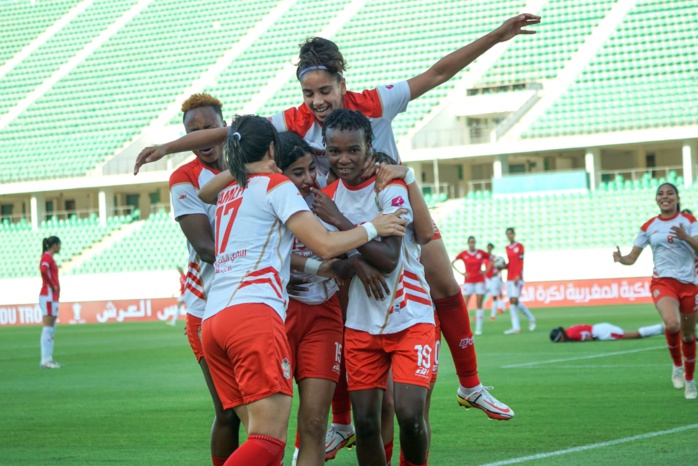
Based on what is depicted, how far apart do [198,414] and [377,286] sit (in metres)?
5.49

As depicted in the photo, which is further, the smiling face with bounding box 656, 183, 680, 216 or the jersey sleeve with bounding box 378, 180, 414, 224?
the smiling face with bounding box 656, 183, 680, 216

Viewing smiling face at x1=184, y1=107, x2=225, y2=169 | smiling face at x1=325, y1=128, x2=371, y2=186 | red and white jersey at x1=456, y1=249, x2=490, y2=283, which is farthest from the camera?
red and white jersey at x1=456, y1=249, x2=490, y2=283

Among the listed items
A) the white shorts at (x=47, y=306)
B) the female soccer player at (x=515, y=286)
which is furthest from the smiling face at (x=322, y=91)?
the female soccer player at (x=515, y=286)

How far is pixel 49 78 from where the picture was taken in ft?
168

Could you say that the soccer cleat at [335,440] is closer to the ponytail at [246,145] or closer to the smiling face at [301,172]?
the smiling face at [301,172]

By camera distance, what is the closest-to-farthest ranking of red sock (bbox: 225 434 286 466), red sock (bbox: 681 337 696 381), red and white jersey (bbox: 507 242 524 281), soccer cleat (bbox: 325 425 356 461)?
red sock (bbox: 225 434 286 466)
soccer cleat (bbox: 325 425 356 461)
red sock (bbox: 681 337 696 381)
red and white jersey (bbox: 507 242 524 281)

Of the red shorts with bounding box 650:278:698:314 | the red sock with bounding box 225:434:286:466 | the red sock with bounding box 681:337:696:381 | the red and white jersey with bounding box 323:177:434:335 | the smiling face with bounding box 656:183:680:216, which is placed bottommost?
the red sock with bounding box 681:337:696:381

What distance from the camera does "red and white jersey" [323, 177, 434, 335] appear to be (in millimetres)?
6055

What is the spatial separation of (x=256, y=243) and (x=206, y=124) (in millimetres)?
1717

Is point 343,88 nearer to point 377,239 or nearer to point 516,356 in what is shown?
point 377,239

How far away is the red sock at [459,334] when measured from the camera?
7.11 meters

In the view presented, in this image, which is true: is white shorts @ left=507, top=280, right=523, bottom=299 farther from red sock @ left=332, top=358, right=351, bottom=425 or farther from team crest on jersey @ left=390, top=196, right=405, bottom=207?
team crest on jersey @ left=390, top=196, right=405, bottom=207

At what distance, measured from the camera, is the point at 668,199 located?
36.7 feet

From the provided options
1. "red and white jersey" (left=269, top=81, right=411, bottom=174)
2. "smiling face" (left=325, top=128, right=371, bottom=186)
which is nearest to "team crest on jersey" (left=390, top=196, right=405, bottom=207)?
"smiling face" (left=325, top=128, right=371, bottom=186)
